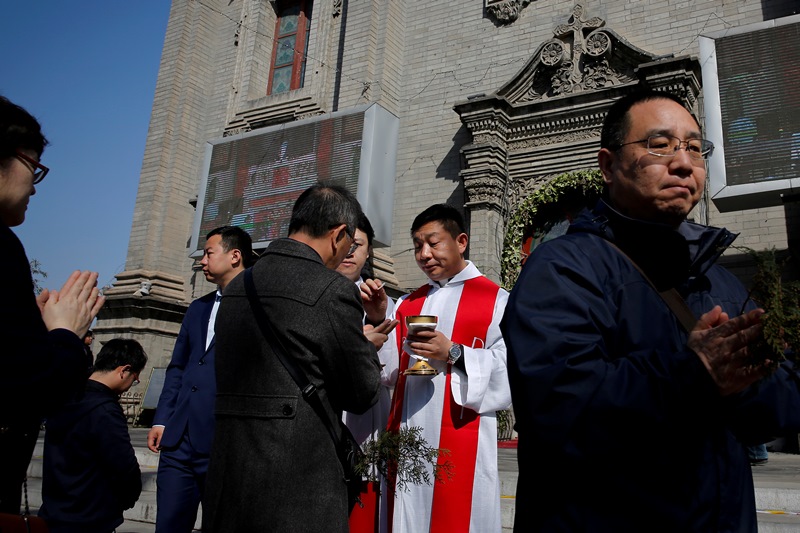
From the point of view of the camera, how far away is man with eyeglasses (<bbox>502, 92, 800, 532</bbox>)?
1.31 m

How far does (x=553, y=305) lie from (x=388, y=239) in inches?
394

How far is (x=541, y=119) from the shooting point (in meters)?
11.9

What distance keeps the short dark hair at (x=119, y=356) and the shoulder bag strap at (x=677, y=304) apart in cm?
322

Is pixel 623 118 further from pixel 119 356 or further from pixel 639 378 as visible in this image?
pixel 119 356

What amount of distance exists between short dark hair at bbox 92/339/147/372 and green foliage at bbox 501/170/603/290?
8170 mm

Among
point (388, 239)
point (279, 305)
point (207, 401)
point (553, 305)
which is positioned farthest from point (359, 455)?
point (388, 239)

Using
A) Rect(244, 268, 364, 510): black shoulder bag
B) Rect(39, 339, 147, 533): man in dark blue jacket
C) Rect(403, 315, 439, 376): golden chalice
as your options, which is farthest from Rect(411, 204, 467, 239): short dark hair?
Rect(39, 339, 147, 533): man in dark blue jacket

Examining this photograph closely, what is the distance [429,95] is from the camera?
13734 millimetres

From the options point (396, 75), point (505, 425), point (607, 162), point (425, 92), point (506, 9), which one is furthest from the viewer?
point (396, 75)

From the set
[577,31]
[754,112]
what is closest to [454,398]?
[754,112]

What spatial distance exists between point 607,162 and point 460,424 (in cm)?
175

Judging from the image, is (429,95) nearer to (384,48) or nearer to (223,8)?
(384,48)

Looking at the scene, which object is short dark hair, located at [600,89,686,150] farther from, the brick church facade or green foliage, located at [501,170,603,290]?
green foliage, located at [501,170,603,290]

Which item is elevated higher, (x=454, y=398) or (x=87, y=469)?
(x=454, y=398)
